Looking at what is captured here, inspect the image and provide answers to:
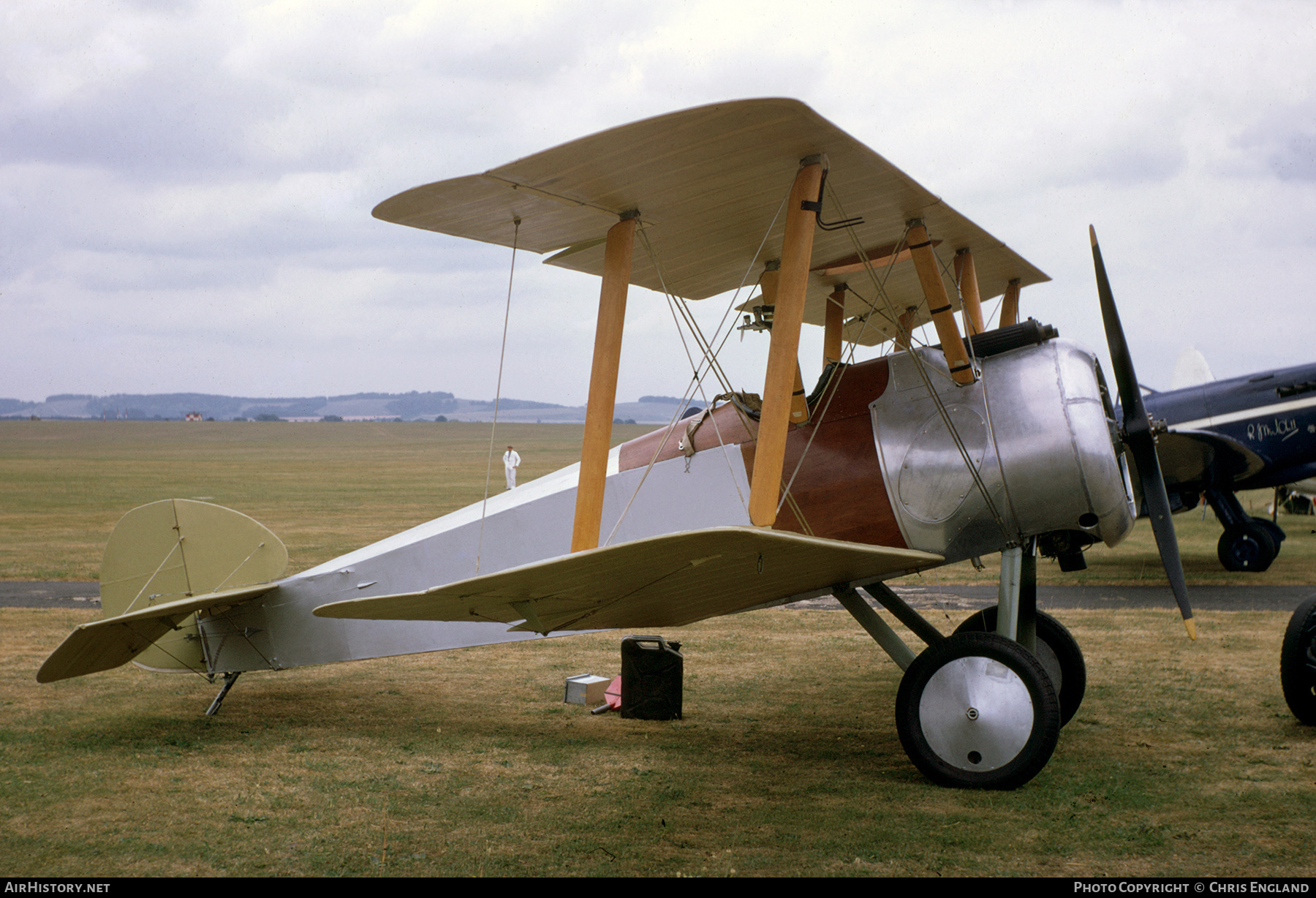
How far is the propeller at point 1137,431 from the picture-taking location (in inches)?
211

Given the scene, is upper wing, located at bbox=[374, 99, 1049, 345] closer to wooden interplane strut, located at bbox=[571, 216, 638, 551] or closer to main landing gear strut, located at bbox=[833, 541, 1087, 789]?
wooden interplane strut, located at bbox=[571, 216, 638, 551]

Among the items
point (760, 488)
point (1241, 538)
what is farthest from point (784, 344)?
point (1241, 538)

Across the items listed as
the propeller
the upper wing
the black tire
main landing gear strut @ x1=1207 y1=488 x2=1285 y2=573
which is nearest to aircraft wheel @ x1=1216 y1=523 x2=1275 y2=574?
main landing gear strut @ x1=1207 y1=488 x2=1285 y2=573

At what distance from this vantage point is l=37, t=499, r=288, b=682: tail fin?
6.07 metres

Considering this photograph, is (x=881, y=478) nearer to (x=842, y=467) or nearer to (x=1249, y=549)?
(x=842, y=467)

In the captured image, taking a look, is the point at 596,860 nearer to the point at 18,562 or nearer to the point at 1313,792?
the point at 1313,792

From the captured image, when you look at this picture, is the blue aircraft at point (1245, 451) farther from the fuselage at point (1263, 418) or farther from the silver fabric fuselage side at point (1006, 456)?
the silver fabric fuselage side at point (1006, 456)

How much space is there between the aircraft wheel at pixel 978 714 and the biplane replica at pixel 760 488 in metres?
0.01

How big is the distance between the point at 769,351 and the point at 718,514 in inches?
52.5

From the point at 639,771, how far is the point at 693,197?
2.94 metres

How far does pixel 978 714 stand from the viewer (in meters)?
4.52

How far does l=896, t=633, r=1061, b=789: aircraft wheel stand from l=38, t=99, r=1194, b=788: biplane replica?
0.04 feet

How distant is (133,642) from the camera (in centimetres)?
587
